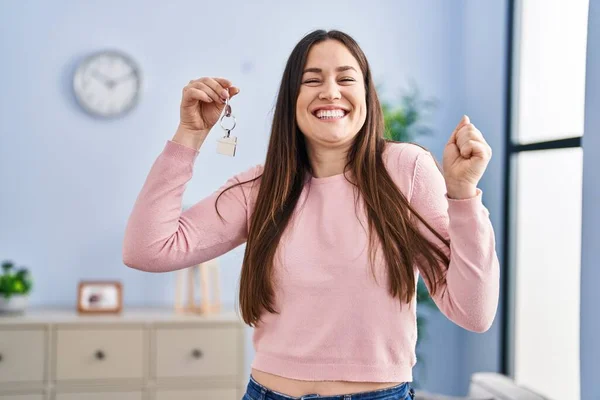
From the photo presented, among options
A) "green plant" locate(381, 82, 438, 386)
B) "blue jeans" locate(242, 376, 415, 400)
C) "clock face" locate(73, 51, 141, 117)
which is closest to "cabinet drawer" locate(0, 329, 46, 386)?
"clock face" locate(73, 51, 141, 117)

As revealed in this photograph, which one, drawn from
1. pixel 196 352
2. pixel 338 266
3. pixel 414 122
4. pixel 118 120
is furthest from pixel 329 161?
pixel 118 120

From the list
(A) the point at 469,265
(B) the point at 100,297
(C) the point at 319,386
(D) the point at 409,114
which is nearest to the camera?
(A) the point at 469,265

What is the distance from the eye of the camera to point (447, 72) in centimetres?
393

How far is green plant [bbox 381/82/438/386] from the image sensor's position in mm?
3592

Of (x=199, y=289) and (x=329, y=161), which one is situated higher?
(x=329, y=161)

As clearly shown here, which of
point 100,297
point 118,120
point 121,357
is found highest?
point 118,120

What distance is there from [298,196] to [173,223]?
251 mm

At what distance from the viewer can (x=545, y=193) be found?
3102 mm

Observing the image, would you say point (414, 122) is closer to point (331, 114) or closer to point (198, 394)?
point (198, 394)

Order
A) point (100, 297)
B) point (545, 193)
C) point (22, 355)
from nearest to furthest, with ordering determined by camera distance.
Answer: point (545, 193), point (22, 355), point (100, 297)

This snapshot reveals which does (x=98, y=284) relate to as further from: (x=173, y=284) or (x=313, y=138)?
(x=313, y=138)

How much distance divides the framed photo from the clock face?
798 mm

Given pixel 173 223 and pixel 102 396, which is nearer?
pixel 173 223

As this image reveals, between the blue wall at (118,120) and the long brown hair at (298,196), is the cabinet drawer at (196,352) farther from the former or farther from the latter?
the long brown hair at (298,196)
